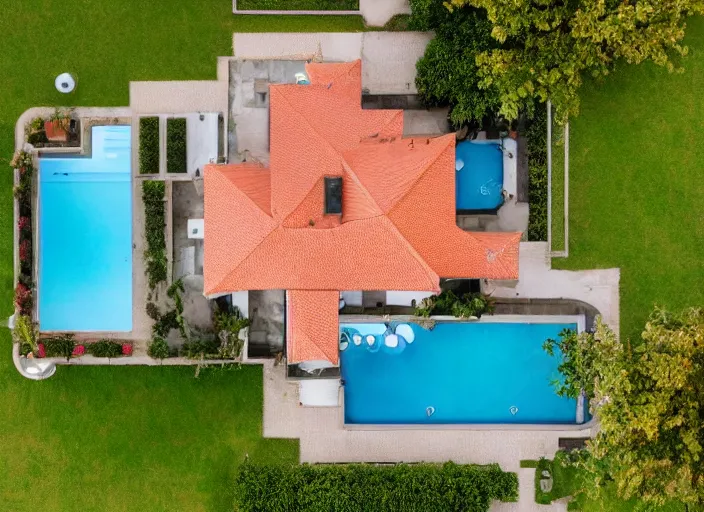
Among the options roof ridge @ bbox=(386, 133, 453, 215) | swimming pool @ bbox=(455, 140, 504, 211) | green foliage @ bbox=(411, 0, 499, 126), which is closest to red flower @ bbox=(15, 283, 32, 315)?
roof ridge @ bbox=(386, 133, 453, 215)

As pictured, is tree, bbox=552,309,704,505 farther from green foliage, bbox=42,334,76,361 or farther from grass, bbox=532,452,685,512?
green foliage, bbox=42,334,76,361

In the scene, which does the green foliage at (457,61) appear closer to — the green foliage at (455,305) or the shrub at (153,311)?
the green foliage at (455,305)

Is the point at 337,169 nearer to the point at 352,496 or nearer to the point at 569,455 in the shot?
the point at 352,496

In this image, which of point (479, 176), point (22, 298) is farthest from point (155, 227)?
point (479, 176)

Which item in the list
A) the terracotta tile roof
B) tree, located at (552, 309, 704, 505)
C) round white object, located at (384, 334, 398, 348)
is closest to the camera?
tree, located at (552, 309, 704, 505)

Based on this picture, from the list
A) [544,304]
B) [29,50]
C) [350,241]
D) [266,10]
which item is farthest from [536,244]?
[29,50]
